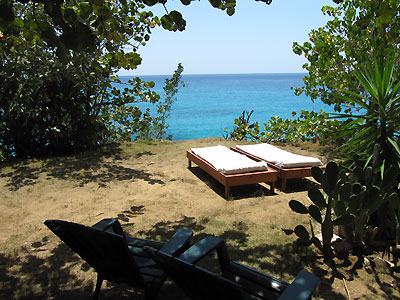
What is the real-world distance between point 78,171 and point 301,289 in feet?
18.8

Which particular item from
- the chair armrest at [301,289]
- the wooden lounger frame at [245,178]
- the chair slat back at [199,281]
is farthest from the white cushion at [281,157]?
the chair slat back at [199,281]

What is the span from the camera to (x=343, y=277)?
2.88 meters

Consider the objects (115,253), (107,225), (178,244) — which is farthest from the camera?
(107,225)

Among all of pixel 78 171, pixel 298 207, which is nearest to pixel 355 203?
pixel 298 207

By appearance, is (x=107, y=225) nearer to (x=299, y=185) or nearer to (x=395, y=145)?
(x=395, y=145)

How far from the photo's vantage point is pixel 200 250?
223cm

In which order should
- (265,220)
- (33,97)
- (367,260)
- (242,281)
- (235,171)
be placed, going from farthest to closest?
(33,97) < (235,171) < (265,220) < (367,260) < (242,281)

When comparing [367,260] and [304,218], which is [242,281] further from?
[304,218]

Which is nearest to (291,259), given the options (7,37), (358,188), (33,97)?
(358,188)

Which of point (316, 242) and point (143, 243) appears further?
point (316, 242)

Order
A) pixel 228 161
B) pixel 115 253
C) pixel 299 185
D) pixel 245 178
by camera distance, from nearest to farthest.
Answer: pixel 115 253 → pixel 245 178 → pixel 228 161 → pixel 299 185

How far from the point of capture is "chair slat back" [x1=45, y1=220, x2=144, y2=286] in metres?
2.12

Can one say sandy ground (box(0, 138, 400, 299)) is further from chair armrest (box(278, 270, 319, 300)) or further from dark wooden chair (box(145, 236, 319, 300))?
chair armrest (box(278, 270, 319, 300))

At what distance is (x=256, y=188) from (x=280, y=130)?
375 cm
